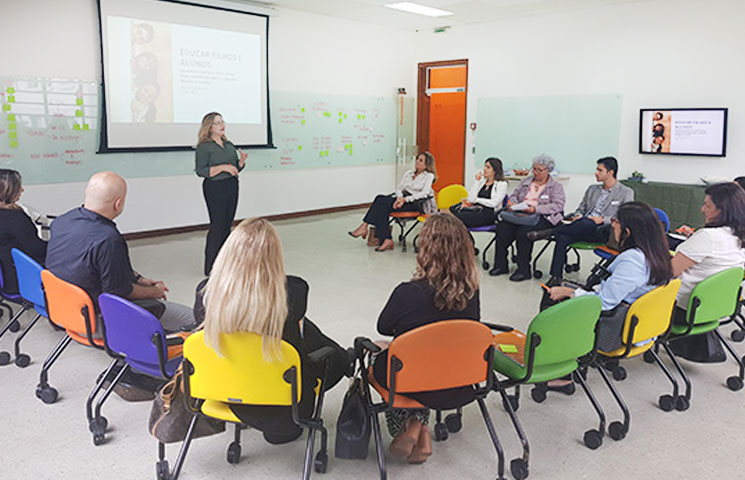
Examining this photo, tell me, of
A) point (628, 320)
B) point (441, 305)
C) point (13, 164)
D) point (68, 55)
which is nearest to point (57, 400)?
point (441, 305)

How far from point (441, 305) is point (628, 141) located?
→ 6768 mm

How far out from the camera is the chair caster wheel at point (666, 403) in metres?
3.16

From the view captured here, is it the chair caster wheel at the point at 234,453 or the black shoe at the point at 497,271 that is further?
the black shoe at the point at 497,271

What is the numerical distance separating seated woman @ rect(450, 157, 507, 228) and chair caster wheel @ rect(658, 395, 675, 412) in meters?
3.21

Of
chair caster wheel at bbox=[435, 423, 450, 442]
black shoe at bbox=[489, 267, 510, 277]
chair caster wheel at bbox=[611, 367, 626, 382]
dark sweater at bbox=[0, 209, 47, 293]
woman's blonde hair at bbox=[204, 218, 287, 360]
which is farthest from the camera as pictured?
black shoe at bbox=[489, 267, 510, 277]

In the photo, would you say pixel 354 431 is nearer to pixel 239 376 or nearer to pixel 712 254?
pixel 239 376

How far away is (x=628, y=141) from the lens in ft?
26.8

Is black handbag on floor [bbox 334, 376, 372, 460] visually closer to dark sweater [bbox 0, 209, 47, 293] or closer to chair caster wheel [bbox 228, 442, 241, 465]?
chair caster wheel [bbox 228, 442, 241, 465]

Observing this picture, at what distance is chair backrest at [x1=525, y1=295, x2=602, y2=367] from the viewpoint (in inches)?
96.8

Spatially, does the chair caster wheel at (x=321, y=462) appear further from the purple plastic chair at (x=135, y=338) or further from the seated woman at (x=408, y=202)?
the seated woman at (x=408, y=202)

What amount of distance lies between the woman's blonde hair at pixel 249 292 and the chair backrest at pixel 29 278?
146 centimetres

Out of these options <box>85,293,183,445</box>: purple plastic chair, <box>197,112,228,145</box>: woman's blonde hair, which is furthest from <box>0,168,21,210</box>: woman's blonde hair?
<box>197,112,228,145</box>: woman's blonde hair

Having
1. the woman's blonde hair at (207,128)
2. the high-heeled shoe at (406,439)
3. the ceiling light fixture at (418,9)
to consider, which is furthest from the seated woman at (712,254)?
the ceiling light fixture at (418,9)

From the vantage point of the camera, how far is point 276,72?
8766 millimetres
